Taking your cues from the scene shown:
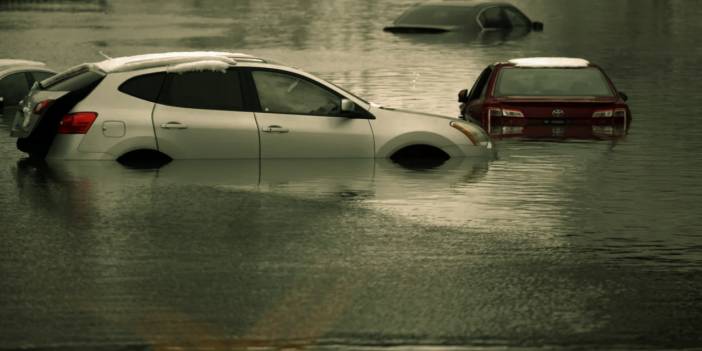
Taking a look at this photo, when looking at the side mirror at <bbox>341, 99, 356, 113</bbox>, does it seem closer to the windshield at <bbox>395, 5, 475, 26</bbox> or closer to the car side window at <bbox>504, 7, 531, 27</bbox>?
the windshield at <bbox>395, 5, 475, 26</bbox>

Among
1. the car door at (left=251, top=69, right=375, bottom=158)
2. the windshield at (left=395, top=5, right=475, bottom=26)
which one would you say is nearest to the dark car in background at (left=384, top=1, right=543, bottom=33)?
the windshield at (left=395, top=5, right=475, bottom=26)

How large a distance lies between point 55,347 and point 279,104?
947 cm

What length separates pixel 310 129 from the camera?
17.3 m

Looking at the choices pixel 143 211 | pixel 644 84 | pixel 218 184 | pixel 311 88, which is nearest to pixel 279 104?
pixel 311 88

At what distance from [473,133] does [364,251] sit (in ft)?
21.8

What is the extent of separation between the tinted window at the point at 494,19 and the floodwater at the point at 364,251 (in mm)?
28886

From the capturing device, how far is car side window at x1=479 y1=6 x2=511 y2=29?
5294 cm

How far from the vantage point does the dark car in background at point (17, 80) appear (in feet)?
84.2

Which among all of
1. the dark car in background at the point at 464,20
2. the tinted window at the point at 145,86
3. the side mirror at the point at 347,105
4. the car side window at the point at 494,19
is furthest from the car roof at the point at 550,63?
the car side window at the point at 494,19

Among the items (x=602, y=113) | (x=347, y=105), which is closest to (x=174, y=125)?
(x=347, y=105)

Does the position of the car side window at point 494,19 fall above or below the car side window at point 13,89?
below

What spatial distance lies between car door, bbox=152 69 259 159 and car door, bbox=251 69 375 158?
19 centimetres

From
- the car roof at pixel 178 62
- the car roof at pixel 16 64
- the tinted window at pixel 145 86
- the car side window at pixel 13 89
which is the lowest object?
the car side window at pixel 13 89

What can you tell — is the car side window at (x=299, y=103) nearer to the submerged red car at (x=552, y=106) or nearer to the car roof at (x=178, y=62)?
the car roof at (x=178, y=62)
